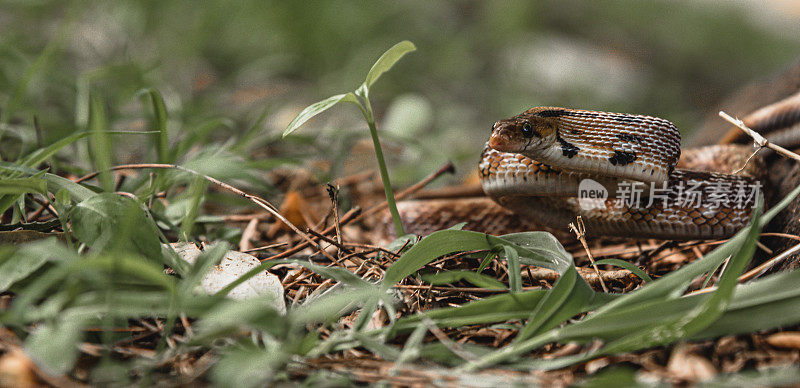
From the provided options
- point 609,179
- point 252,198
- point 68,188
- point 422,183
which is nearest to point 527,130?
point 609,179

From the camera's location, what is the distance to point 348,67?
6.31m

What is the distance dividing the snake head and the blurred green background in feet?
3.17

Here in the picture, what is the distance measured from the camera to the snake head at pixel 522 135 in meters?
1.93

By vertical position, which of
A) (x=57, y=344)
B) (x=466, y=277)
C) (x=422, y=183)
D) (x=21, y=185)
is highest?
(x=21, y=185)

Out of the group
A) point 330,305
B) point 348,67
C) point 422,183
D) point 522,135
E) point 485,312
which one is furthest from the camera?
point 348,67

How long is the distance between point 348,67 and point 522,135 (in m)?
4.65

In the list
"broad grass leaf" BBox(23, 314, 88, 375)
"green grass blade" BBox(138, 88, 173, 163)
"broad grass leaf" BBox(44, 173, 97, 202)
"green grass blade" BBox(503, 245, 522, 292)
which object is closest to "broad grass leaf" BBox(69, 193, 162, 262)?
"broad grass leaf" BBox(44, 173, 97, 202)

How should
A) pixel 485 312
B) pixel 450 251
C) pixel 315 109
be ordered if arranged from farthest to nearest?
pixel 315 109, pixel 450 251, pixel 485 312

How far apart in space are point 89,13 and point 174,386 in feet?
20.3

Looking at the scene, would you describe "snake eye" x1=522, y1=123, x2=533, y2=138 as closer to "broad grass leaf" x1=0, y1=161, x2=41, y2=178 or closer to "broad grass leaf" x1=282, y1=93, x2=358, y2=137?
"broad grass leaf" x1=282, y1=93, x2=358, y2=137

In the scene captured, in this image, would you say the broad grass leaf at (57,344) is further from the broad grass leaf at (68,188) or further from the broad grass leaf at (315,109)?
the broad grass leaf at (315,109)

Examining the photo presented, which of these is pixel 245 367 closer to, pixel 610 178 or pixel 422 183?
pixel 610 178

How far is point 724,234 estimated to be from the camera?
2195 millimetres

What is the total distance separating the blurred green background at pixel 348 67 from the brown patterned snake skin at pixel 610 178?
1.01 m
